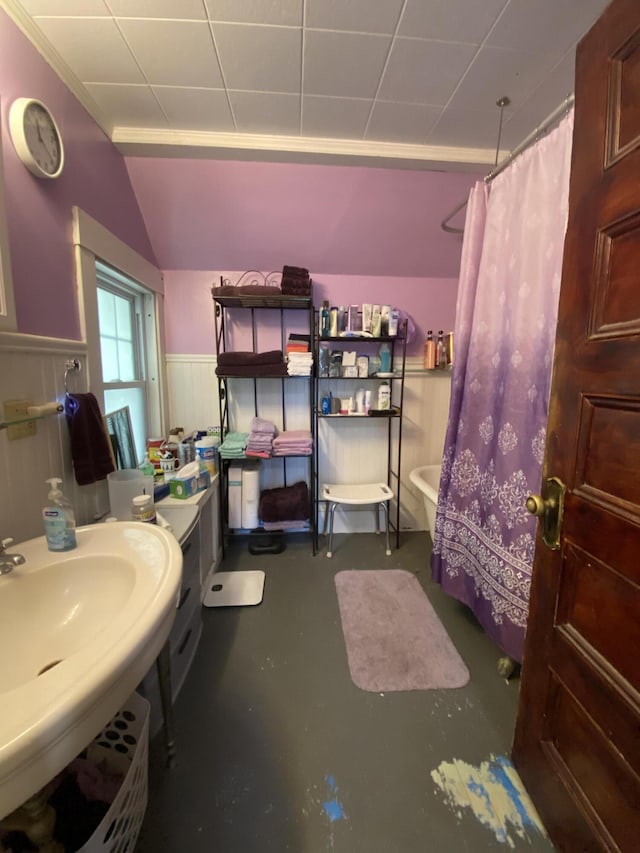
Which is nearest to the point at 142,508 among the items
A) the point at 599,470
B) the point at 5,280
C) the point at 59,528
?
the point at 59,528

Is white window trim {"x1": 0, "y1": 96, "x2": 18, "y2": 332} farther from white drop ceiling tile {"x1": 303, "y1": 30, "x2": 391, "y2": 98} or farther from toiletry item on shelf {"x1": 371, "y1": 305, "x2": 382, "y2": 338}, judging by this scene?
toiletry item on shelf {"x1": 371, "y1": 305, "x2": 382, "y2": 338}

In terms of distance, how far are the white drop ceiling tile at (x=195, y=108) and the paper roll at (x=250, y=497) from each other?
75.3 inches

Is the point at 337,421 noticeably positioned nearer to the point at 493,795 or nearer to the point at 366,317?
the point at 366,317

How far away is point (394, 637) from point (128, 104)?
2787 mm

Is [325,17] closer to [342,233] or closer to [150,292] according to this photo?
[342,233]

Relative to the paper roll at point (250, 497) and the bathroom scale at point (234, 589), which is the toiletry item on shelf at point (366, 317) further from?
the bathroom scale at point (234, 589)

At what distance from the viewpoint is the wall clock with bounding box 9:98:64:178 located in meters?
1.05

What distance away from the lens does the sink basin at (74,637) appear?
444 millimetres

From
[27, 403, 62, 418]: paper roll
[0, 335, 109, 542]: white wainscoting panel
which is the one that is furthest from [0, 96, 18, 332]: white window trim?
[27, 403, 62, 418]: paper roll

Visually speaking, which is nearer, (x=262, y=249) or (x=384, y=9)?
(x=384, y=9)

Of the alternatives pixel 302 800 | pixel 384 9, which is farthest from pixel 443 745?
pixel 384 9

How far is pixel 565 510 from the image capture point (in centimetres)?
83

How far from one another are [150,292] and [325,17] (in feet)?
5.35

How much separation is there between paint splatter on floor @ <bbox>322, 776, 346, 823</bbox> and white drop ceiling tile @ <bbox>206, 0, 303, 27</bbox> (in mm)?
2536
